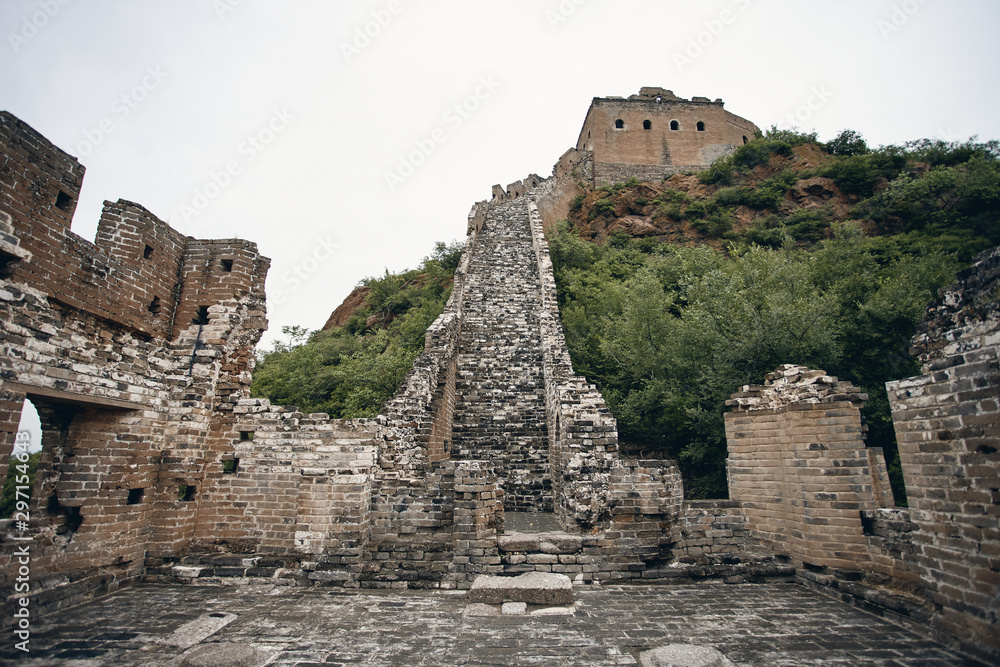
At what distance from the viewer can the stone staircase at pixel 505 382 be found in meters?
11.7

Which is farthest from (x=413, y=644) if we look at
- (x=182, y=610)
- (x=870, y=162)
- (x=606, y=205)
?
(x=870, y=162)

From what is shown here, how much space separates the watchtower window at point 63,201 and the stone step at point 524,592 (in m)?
7.85

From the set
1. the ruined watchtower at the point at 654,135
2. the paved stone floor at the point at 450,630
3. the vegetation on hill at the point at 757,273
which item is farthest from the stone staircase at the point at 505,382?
the ruined watchtower at the point at 654,135

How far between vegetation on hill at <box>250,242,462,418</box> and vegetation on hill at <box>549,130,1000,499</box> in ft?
21.2

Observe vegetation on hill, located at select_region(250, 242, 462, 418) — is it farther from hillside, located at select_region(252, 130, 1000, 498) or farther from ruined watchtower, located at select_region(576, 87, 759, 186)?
ruined watchtower, located at select_region(576, 87, 759, 186)

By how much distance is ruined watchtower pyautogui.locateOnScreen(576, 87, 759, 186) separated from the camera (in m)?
38.3

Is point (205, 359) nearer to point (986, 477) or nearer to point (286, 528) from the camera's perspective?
point (286, 528)

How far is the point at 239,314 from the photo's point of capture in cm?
833

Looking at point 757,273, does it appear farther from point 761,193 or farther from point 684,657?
point 761,193

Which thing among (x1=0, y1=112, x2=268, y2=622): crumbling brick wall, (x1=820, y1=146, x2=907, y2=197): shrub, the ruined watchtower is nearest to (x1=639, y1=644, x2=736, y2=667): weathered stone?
(x1=0, y1=112, x2=268, y2=622): crumbling brick wall

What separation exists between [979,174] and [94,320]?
33924 mm

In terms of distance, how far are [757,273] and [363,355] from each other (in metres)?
15.3

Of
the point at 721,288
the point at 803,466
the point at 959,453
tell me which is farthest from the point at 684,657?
the point at 721,288

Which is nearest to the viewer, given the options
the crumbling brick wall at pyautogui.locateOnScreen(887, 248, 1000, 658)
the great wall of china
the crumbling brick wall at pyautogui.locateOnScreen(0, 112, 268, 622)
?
the crumbling brick wall at pyautogui.locateOnScreen(887, 248, 1000, 658)
